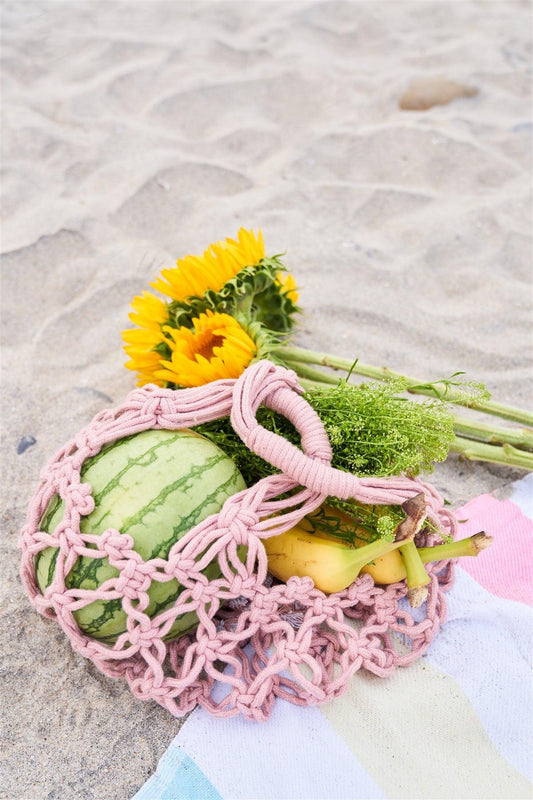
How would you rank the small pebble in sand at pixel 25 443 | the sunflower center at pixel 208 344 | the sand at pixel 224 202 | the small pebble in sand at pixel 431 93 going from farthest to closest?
1. the small pebble in sand at pixel 431 93
2. the small pebble in sand at pixel 25 443
3. the sunflower center at pixel 208 344
4. the sand at pixel 224 202

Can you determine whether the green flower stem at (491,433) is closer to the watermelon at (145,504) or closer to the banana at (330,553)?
the banana at (330,553)

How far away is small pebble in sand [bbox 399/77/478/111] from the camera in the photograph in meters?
3.28

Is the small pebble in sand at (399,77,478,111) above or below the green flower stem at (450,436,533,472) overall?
above

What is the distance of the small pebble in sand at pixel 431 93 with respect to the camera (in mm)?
3281

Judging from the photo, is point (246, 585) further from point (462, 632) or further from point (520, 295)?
point (520, 295)

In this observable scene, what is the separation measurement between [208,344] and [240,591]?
63 centimetres

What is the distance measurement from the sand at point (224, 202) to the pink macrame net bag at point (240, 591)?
0.62 feet

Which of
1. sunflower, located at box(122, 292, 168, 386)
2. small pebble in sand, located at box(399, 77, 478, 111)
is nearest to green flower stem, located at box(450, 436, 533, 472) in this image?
sunflower, located at box(122, 292, 168, 386)

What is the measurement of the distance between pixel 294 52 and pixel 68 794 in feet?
12.2

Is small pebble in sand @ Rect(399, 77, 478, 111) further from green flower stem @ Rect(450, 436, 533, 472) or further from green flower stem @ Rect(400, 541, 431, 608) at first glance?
green flower stem @ Rect(400, 541, 431, 608)

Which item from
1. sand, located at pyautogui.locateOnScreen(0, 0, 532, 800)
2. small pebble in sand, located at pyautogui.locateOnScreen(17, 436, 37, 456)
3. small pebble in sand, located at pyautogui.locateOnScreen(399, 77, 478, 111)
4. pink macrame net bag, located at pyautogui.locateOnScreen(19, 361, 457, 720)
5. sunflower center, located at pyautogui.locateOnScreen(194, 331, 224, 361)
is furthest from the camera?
small pebble in sand, located at pyautogui.locateOnScreen(399, 77, 478, 111)

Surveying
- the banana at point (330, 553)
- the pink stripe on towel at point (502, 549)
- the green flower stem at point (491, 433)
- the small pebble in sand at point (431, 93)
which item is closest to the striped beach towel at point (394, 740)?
the pink stripe on towel at point (502, 549)

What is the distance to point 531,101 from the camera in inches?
130

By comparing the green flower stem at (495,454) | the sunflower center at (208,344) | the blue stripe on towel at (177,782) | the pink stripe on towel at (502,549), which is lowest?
the pink stripe on towel at (502,549)
